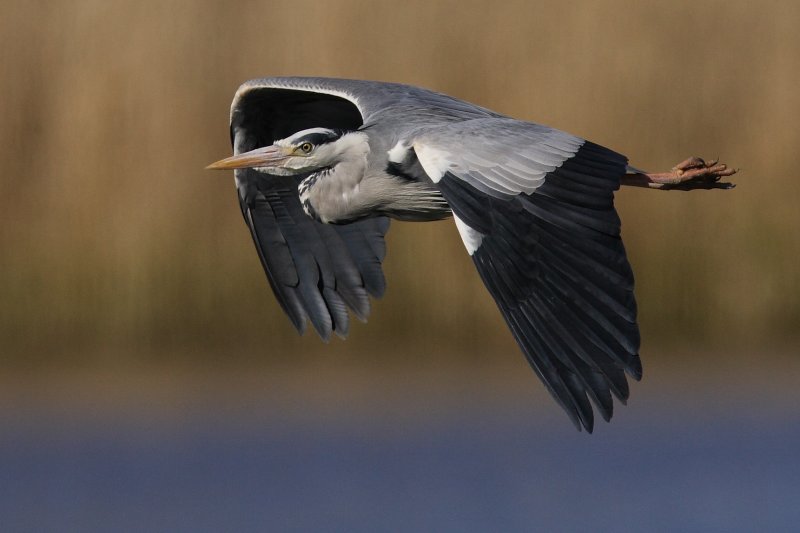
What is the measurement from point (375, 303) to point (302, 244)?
294cm

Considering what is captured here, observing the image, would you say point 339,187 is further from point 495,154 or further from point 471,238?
point 471,238

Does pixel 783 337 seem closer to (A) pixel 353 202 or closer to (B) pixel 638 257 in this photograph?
(B) pixel 638 257

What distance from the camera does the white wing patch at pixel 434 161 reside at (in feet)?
23.4

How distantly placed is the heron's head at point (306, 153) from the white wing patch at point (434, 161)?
0.76 meters

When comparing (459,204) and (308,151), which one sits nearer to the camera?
(459,204)

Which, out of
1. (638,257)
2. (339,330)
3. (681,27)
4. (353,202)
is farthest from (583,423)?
(681,27)

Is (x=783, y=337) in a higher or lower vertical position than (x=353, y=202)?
lower

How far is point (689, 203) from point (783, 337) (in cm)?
110

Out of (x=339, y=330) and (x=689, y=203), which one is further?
(x=689, y=203)

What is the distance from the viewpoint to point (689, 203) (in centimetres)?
1223

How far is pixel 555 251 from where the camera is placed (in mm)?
6762

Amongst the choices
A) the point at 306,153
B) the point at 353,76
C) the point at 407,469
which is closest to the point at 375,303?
the point at 407,469

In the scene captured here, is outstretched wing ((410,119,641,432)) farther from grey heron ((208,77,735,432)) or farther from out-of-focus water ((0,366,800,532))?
out-of-focus water ((0,366,800,532))

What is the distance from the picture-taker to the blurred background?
12.1m
